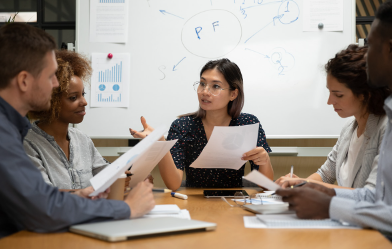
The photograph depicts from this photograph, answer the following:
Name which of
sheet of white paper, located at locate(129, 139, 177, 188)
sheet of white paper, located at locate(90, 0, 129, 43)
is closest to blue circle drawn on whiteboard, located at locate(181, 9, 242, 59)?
sheet of white paper, located at locate(90, 0, 129, 43)

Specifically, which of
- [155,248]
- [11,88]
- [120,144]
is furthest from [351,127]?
[120,144]

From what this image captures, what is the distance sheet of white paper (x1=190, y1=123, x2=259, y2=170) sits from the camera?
1560 millimetres

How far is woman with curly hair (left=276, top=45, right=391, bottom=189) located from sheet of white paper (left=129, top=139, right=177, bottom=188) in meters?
0.49

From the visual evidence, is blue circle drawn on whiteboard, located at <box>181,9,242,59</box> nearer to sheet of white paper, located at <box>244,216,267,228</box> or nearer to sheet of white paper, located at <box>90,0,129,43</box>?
sheet of white paper, located at <box>90,0,129,43</box>

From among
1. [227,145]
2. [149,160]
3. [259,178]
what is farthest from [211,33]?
[259,178]

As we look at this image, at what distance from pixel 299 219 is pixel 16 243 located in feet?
2.43

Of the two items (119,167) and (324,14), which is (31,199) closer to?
(119,167)

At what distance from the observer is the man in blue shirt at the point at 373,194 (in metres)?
1.00

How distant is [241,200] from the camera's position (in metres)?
1.48

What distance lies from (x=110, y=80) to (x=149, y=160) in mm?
1215

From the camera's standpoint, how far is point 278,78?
2543 mm

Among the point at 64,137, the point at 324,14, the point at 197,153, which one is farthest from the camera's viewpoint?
the point at 324,14

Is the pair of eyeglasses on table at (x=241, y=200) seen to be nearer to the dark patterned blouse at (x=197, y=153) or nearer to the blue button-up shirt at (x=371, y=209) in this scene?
the blue button-up shirt at (x=371, y=209)

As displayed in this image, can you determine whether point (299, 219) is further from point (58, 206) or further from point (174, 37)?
point (174, 37)
